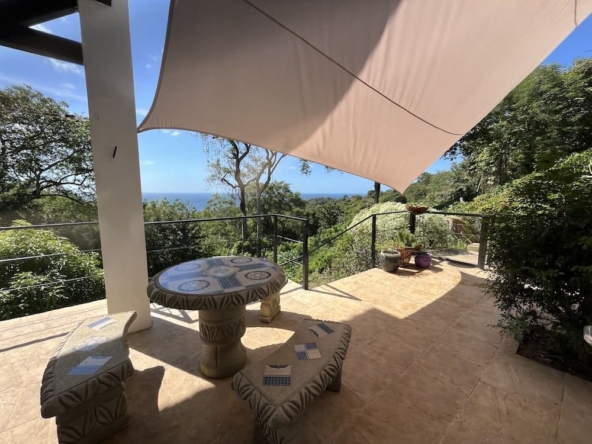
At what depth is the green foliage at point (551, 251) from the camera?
5.47 ft

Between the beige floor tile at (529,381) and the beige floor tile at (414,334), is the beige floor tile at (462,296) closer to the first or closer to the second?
the beige floor tile at (414,334)

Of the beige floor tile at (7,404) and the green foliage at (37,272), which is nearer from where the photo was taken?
the beige floor tile at (7,404)

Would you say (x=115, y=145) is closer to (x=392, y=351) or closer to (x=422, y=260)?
(x=392, y=351)

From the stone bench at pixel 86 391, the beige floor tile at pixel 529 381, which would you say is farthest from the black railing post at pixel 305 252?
the stone bench at pixel 86 391

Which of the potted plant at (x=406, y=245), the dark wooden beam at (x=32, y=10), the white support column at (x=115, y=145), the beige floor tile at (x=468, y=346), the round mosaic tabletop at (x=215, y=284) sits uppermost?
the dark wooden beam at (x=32, y=10)

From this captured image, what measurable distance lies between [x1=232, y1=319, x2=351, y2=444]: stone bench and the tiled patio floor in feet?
0.95

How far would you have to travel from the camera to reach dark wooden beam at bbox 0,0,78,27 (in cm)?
168

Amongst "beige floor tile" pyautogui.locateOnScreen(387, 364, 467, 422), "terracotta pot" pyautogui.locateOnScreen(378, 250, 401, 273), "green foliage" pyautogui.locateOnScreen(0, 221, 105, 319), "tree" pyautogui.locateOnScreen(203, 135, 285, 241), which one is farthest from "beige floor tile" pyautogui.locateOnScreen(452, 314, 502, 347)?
"tree" pyautogui.locateOnScreen(203, 135, 285, 241)

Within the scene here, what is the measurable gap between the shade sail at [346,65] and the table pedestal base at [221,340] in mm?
1472

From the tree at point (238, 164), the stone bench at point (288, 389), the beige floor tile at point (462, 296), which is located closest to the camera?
the stone bench at point (288, 389)

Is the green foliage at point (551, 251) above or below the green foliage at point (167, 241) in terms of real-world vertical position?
above

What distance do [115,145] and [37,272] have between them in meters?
4.08

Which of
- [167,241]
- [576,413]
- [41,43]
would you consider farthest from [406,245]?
[167,241]

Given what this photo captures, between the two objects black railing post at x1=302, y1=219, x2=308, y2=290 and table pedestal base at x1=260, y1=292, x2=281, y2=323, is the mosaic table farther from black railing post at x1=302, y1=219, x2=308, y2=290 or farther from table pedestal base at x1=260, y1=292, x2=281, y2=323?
black railing post at x1=302, y1=219, x2=308, y2=290
